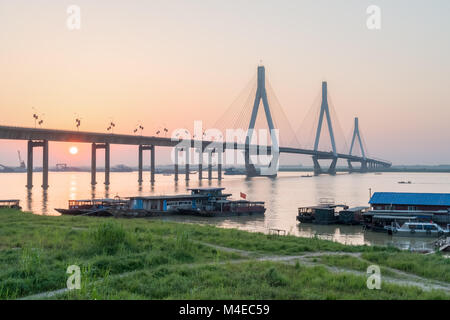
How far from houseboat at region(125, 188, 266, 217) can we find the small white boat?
695 inches

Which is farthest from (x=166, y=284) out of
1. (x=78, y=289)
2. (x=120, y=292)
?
(x=78, y=289)

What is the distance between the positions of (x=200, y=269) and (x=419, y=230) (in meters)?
25.8

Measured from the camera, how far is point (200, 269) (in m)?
14.4

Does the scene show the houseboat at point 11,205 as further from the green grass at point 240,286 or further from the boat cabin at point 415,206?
the green grass at point 240,286

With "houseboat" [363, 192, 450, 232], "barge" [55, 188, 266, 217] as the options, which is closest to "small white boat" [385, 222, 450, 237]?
"houseboat" [363, 192, 450, 232]

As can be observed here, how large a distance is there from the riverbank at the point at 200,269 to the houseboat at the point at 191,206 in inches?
1044

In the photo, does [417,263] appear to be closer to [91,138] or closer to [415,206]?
[415,206]

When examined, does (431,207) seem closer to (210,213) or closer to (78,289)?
(210,213)

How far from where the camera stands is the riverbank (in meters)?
11.9

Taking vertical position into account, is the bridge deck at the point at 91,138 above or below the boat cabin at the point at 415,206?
above

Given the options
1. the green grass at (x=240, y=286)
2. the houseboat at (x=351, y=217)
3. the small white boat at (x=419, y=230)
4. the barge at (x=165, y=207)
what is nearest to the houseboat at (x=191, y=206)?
the barge at (x=165, y=207)

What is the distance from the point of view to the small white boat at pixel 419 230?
1357 inches

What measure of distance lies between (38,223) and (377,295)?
23.3 m

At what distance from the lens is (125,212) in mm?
Answer: 46312
